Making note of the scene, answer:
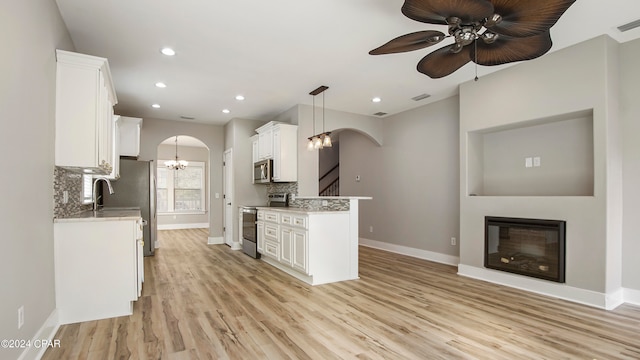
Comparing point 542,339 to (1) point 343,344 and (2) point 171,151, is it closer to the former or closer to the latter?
(1) point 343,344

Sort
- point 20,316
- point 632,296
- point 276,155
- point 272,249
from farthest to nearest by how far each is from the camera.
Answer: point 276,155 → point 272,249 → point 632,296 → point 20,316

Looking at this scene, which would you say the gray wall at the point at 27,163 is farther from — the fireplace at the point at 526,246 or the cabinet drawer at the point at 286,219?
the fireplace at the point at 526,246

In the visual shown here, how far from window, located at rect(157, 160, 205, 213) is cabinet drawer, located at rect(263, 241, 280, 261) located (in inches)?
258

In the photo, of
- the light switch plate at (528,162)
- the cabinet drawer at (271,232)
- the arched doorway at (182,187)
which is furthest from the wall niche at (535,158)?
the arched doorway at (182,187)

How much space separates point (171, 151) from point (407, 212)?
26.7 ft

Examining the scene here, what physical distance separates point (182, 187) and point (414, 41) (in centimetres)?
1013

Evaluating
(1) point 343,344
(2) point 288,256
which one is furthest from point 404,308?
(2) point 288,256

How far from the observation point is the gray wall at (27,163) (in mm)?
1830

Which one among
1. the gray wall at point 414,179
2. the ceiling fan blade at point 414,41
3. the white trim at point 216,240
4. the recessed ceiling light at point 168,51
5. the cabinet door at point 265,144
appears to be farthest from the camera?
the white trim at point 216,240

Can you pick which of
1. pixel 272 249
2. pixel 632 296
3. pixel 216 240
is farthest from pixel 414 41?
pixel 216 240

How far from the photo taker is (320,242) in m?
4.27

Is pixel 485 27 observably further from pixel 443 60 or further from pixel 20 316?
pixel 20 316

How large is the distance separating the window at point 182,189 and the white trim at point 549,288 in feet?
29.6

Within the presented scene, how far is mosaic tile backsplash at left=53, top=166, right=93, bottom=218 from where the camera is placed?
2891 mm
